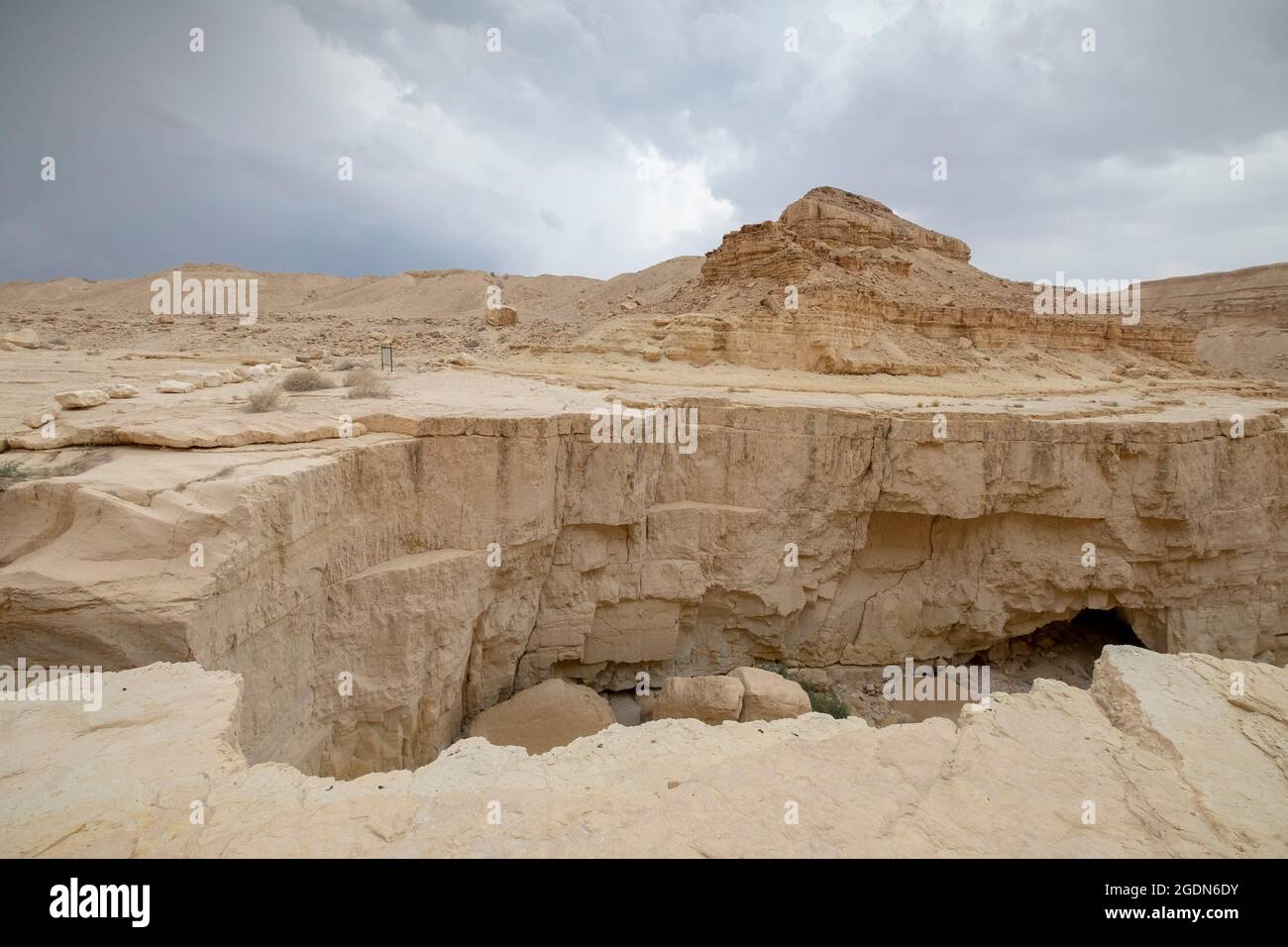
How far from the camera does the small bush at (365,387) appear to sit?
7.60m

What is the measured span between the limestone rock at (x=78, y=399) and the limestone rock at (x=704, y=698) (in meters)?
6.73

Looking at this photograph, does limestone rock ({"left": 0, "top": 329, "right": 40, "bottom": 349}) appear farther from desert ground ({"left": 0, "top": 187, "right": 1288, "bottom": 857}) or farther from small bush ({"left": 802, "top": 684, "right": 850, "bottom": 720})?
small bush ({"left": 802, "top": 684, "right": 850, "bottom": 720})

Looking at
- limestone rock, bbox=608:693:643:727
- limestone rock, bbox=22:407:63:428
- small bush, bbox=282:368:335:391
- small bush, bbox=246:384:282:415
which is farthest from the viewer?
limestone rock, bbox=608:693:643:727

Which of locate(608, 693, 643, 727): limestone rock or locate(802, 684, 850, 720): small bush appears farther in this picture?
locate(802, 684, 850, 720): small bush

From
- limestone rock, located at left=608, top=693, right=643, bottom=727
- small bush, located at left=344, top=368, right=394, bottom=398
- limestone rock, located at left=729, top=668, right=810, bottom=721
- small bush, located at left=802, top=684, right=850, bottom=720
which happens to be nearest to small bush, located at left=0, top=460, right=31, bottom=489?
small bush, located at left=344, top=368, right=394, bottom=398

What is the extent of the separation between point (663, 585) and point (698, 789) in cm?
599

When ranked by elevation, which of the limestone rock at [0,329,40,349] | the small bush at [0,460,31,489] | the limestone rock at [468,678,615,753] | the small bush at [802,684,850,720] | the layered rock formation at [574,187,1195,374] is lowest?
the small bush at [802,684,850,720]

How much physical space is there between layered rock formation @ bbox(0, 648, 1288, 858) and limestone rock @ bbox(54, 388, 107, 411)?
4.01 meters

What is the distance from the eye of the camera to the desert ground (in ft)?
8.29

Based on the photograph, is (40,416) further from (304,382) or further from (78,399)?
(304,382)

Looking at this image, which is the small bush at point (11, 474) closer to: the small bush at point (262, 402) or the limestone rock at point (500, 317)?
the small bush at point (262, 402)

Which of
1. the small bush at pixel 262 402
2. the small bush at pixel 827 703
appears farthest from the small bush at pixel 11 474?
the small bush at pixel 827 703

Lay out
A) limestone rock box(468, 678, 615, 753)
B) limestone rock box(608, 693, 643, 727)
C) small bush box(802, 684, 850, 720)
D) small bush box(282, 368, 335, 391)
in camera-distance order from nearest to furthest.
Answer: limestone rock box(468, 678, 615, 753) < small bush box(282, 368, 335, 391) < limestone rock box(608, 693, 643, 727) < small bush box(802, 684, 850, 720)

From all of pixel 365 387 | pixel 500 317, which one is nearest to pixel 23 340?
pixel 365 387
